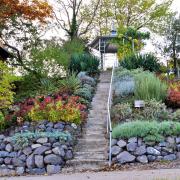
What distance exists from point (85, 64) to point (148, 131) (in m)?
11.3

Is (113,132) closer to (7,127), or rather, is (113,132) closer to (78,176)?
(78,176)

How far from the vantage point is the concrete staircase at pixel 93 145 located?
1192cm

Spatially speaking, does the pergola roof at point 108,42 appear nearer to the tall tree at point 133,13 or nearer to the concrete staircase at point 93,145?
the tall tree at point 133,13

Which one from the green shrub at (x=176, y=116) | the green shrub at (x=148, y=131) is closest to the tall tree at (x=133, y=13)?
the green shrub at (x=176, y=116)

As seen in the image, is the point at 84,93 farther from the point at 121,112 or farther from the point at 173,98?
the point at 173,98

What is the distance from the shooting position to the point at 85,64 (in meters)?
23.3

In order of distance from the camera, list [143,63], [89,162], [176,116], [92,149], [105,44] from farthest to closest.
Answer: [105,44] < [143,63] < [176,116] < [92,149] < [89,162]

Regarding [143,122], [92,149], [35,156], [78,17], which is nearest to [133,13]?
[78,17]

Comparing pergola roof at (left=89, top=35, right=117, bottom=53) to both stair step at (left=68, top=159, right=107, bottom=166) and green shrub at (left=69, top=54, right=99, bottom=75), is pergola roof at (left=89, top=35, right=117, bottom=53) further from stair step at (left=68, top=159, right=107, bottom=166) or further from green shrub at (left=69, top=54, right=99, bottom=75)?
stair step at (left=68, top=159, right=107, bottom=166)

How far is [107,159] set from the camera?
39.9 feet

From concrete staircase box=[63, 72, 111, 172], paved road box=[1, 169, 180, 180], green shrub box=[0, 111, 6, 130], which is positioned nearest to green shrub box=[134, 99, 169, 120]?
concrete staircase box=[63, 72, 111, 172]

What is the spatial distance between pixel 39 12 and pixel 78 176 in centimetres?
1921

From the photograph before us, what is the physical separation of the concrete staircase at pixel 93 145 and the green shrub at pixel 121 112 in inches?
15.1

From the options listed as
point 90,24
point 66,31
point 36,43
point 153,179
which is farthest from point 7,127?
point 90,24
